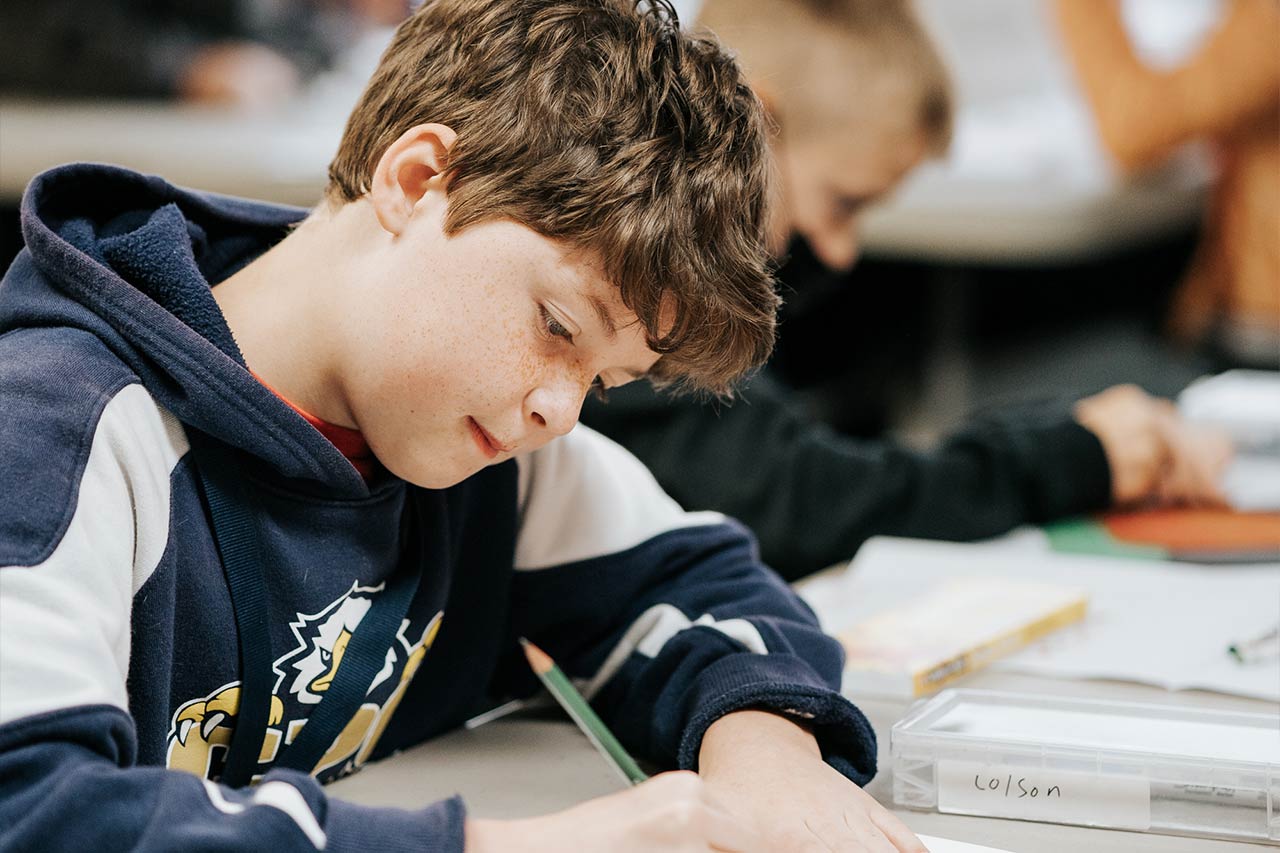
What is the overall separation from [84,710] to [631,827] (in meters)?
0.19

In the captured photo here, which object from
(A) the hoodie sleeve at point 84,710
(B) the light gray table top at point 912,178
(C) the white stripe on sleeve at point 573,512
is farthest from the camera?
(B) the light gray table top at point 912,178

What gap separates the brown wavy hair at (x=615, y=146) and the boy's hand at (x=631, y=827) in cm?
21

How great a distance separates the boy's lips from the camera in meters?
0.63

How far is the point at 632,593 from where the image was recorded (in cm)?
79

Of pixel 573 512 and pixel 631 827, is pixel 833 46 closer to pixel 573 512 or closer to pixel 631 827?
pixel 573 512

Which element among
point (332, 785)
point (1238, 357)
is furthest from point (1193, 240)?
point (332, 785)

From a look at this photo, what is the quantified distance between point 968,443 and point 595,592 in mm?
560

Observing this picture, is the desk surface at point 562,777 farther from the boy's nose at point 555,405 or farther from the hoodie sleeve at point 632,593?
the boy's nose at point 555,405

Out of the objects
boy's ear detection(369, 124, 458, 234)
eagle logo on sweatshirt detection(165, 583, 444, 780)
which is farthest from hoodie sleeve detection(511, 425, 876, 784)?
boy's ear detection(369, 124, 458, 234)

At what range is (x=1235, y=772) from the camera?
1.95 feet

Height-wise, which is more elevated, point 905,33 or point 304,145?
point 905,33

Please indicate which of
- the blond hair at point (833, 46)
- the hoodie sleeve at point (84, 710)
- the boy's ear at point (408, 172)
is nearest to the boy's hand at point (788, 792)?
the hoodie sleeve at point (84, 710)

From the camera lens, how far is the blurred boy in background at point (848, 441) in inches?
45.1

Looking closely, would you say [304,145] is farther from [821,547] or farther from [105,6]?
[821,547]
